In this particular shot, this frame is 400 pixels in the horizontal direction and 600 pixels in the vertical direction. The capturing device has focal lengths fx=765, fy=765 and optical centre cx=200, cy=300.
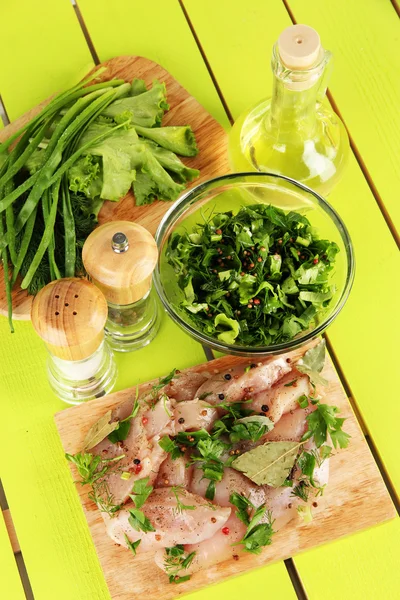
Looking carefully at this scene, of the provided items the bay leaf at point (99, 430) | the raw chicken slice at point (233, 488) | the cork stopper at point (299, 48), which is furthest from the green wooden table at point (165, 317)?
the cork stopper at point (299, 48)

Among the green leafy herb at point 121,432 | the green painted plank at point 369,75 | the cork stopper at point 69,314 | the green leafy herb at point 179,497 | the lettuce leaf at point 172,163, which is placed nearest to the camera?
the cork stopper at point 69,314

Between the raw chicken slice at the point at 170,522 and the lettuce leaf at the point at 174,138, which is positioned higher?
the lettuce leaf at the point at 174,138

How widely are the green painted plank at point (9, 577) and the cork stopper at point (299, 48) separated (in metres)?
1.18

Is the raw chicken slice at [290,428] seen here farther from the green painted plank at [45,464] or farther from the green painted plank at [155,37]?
the green painted plank at [155,37]

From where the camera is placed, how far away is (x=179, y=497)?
1.56 m

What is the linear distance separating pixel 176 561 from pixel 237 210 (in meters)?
0.80

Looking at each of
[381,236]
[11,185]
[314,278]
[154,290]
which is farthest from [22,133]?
[381,236]

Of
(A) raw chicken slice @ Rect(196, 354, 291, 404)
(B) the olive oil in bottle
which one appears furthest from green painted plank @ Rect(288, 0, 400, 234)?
(A) raw chicken slice @ Rect(196, 354, 291, 404)

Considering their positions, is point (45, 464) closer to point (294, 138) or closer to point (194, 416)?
point (194, 416)

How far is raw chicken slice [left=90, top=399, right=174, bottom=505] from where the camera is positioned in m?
1.58

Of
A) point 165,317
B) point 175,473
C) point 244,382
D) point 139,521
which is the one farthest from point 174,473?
point 165,317

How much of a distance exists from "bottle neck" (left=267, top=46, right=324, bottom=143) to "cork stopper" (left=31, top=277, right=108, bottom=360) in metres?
Answer: 0.56

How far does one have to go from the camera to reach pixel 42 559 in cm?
167

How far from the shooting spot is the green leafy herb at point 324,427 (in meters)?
1.61
